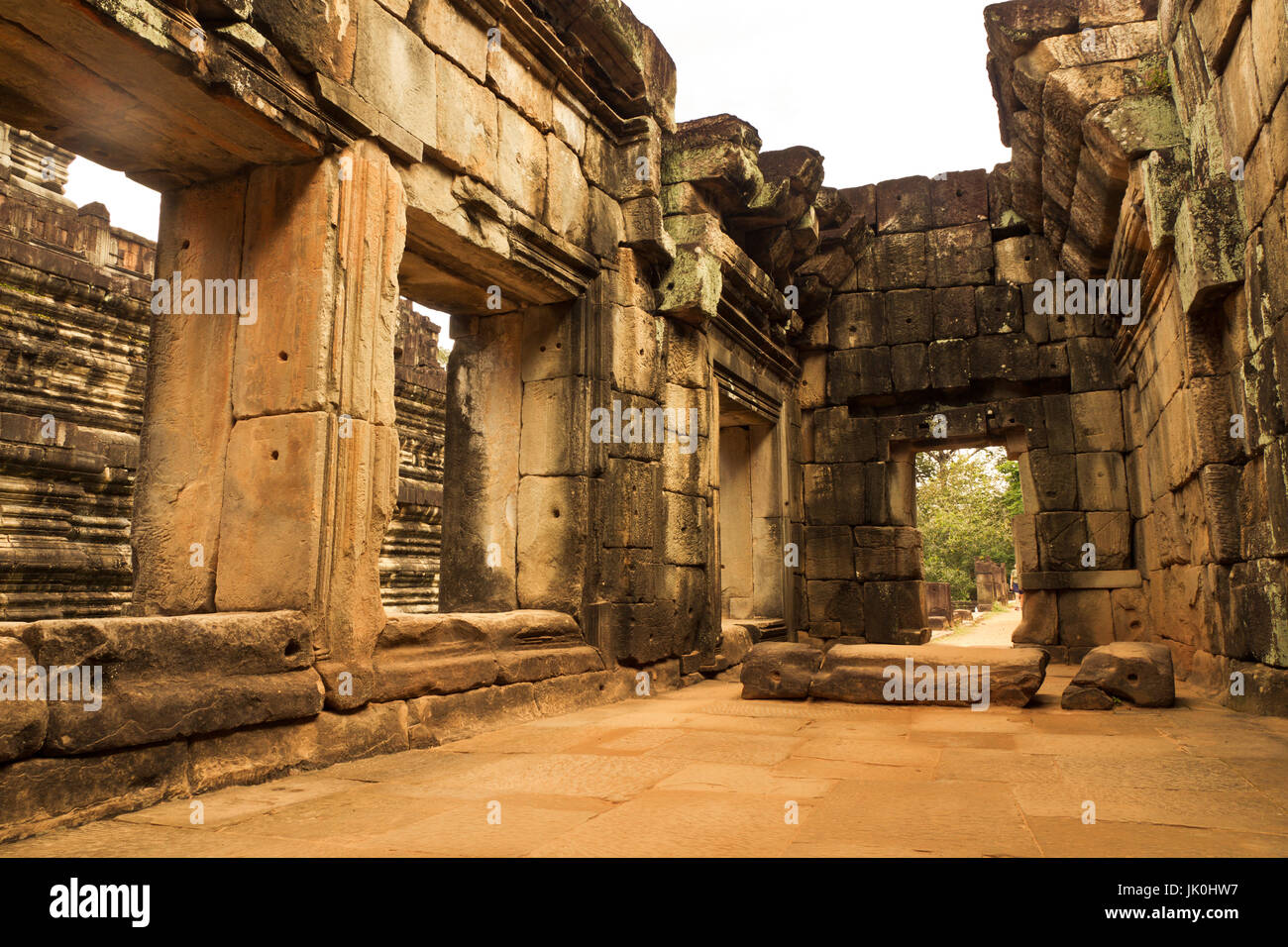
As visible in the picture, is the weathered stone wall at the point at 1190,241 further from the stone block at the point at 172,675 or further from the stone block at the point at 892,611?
the stone block at the point at 172,675

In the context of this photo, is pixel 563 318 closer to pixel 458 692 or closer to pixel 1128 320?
pixel 458 692

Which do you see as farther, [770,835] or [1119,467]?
[1119,467]

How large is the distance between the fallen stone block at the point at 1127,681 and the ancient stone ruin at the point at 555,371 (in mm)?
447

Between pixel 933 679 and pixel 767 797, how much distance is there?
9.85ft

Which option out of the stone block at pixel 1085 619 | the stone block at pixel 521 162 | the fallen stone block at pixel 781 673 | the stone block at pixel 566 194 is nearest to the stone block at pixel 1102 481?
the stone block at pixel 1085 619

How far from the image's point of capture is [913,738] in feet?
14.4

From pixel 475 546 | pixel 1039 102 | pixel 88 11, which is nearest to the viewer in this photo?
A: pixel 88 11

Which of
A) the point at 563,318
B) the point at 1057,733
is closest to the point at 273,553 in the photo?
→ the point at 563,318

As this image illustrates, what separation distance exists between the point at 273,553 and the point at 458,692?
127 cm

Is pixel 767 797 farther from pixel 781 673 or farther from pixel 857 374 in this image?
pixel 857 374

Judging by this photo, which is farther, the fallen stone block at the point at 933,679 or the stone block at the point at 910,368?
the stone block at the point at 910,368

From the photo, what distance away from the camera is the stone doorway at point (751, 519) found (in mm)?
9609

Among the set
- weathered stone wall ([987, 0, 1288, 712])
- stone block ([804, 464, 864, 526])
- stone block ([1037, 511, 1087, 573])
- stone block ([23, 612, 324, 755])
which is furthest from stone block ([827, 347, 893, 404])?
stone block ([23, 612, 324, 755])

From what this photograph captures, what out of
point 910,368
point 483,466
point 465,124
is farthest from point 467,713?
point 910,368
